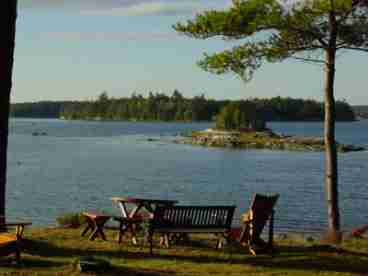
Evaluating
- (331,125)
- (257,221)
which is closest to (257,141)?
(331,125)

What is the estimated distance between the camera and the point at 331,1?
14.4 meters

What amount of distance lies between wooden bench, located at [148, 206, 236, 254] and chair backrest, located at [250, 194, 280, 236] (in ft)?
1.22

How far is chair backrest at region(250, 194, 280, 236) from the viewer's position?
40.7 ft

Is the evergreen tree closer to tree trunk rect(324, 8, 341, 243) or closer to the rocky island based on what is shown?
tree trunk rect(324, 8, 341, 243)

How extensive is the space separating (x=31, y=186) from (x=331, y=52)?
3292 cm

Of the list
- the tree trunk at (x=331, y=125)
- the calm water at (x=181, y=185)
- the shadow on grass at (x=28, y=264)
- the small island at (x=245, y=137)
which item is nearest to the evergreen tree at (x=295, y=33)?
the tree trunk at (x=331, y=125)

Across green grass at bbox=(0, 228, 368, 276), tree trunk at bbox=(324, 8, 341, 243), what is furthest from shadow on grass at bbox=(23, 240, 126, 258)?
tree trunk at bbox=(324, 8, 341, 243)

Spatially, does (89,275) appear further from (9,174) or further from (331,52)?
(9,174)

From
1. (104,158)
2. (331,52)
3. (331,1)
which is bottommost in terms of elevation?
(104,158)

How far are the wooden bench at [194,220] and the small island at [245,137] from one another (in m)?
89.1

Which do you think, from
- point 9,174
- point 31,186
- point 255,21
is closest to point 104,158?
point 9,174

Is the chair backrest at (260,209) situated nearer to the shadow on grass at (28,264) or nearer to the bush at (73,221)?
the shadow on grass at (28,264)

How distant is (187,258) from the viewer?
38.4 ft

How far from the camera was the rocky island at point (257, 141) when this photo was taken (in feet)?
361
